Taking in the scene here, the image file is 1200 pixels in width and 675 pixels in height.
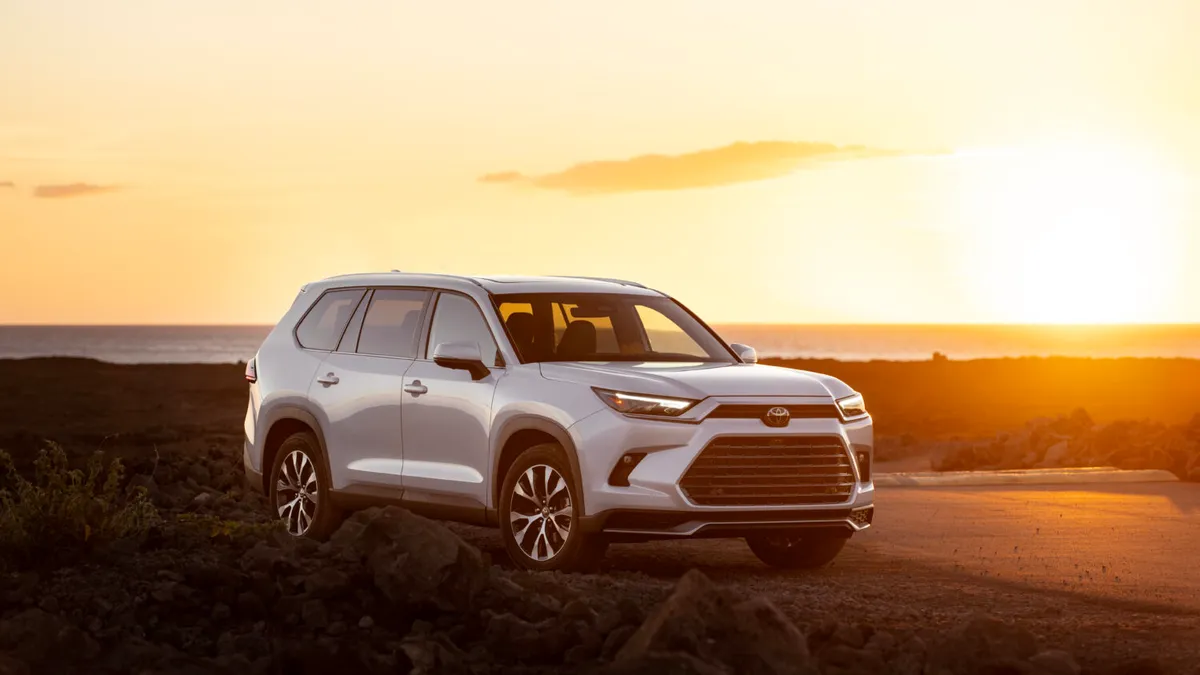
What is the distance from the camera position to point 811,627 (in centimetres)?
857

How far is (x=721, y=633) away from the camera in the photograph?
25.5ft

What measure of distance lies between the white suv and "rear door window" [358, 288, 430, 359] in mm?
16

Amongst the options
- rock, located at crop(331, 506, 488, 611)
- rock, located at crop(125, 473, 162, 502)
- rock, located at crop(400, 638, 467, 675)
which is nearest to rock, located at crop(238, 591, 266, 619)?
rock, located at crop(331, 506, 488, 611)

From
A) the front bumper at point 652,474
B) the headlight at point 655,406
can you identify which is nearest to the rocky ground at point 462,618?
the front bumper at point 652,474

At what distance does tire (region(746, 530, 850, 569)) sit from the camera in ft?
40.8

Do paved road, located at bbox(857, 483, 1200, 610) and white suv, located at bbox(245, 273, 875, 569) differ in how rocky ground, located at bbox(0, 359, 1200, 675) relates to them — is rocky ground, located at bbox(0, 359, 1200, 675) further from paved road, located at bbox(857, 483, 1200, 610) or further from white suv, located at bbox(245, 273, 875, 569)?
paved road, located at bbox(857, 483, 1200, 610)

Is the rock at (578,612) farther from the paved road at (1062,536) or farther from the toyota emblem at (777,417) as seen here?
the paved road at (1062,536)

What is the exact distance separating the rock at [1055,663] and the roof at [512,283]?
17.4 feet

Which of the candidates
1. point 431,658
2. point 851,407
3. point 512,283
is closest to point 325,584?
point 431,658

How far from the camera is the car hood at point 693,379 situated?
11.0 meters

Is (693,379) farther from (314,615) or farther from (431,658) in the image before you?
(431,658)

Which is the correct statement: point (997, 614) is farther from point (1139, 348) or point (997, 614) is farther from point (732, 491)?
point (1139, 348)

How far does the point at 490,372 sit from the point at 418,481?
3.40ft

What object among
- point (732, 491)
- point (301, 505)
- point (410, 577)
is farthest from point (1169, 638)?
point (301, 505)
